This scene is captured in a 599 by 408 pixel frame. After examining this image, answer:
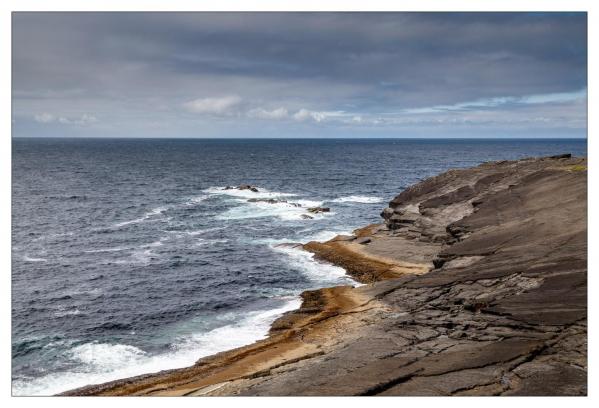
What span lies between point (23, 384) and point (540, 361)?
26.7m

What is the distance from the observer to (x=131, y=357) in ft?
94.1

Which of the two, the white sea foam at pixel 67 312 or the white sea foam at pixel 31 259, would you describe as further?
the white sea foam at pixel 31 259

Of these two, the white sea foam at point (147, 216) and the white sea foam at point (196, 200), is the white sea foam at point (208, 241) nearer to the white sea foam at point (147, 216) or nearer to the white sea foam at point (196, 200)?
the white sea foam at point (147, 216)

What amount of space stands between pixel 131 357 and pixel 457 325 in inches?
776

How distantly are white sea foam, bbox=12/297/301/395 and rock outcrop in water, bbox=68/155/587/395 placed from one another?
4.51ft

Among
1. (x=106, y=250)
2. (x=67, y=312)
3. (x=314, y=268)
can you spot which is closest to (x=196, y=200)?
(x=106, y=250)

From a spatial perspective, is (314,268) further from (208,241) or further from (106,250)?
(106,250)

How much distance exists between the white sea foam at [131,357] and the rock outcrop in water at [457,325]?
1.37 metres

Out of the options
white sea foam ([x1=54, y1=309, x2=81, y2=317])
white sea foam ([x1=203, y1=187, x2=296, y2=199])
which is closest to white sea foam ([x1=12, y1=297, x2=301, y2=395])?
white sea foam ([x1=54, y1=309, x2=81, y2=317])

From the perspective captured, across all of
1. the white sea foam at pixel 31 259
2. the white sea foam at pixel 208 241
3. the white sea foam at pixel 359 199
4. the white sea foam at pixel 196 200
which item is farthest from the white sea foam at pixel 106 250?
the white sea foam at pixel 359 199

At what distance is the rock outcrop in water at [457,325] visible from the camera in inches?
714
